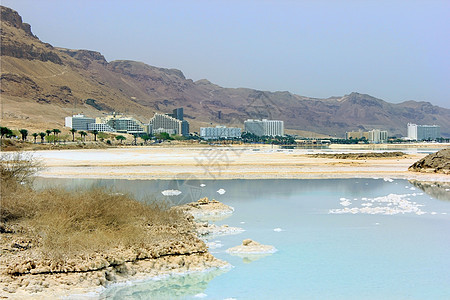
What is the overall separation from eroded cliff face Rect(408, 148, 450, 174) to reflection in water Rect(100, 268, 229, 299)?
3166 centimetres

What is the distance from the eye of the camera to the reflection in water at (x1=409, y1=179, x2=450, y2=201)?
2557 centimetres

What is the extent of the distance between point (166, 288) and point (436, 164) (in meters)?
34.4

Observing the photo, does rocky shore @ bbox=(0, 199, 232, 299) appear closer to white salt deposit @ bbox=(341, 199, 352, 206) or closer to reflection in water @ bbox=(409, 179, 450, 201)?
white salt deposit @ bbox=(341, 199, 352, 206)

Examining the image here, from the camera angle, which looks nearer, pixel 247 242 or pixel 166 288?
pixel 166 288

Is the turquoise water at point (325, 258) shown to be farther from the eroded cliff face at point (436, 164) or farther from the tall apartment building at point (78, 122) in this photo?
the tall apartment building at point (78, 122)

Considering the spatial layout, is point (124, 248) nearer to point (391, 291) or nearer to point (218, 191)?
point (391, 291)

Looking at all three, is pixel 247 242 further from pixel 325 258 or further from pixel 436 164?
pixel 436 164

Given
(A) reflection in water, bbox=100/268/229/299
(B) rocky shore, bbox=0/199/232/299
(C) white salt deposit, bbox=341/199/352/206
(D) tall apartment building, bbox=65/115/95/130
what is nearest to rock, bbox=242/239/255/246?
(B) rocky shore, bbox=0/199/232/299

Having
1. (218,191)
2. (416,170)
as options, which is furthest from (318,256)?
(416,170)

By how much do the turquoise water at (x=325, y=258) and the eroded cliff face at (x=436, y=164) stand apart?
15.8m

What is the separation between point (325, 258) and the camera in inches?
508

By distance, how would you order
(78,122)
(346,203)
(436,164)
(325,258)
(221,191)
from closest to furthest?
(325,258)
(346,203)
(221,191)
(436,164)
(78,122)

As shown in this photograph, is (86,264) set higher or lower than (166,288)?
higher

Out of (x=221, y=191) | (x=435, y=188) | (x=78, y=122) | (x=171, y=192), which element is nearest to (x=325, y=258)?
(x=171, y=192)
